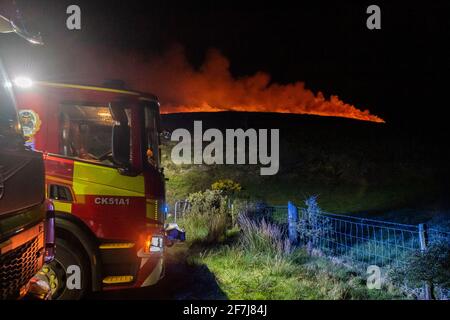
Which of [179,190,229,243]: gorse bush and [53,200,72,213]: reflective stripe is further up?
[53,200,72,213]: reflective stripe

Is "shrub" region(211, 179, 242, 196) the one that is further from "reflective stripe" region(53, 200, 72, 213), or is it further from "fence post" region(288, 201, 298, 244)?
"reflective stripe" region(53, 200, 72, 213)

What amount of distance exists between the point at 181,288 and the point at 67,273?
2058 millimetres

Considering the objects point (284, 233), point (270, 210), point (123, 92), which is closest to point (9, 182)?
point (123, 92)

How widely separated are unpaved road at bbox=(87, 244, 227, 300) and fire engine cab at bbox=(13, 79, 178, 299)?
1.77ft

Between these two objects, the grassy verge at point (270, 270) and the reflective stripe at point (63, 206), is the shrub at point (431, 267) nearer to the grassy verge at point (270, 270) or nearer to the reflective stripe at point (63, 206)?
the grassy verge at point (270, 270)

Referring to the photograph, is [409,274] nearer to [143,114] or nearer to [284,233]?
[284,233]

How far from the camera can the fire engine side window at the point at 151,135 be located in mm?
5789

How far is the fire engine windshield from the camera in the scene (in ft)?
18.3

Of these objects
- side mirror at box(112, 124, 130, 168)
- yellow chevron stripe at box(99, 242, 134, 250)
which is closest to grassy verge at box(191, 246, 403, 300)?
yellow chevron stripe at box(99, 242, 134, 250)

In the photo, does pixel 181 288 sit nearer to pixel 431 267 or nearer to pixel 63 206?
pixel 63 206

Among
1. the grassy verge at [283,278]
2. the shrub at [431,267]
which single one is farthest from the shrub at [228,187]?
the shrub at [431,267]

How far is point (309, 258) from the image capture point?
8359 mm

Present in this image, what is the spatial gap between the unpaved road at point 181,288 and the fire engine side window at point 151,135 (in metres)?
1.82

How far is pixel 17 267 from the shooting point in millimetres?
3096
